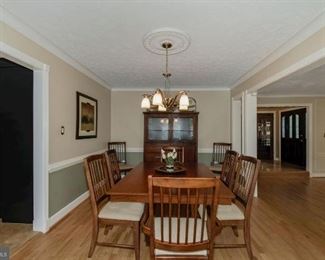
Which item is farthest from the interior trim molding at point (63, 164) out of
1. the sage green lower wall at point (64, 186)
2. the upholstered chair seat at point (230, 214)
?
the upholstered chair seat at point (230, 214)

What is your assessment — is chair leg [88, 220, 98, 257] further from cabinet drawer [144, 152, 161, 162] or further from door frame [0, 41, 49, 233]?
cabinet drawer [144, 152, 161, 162]

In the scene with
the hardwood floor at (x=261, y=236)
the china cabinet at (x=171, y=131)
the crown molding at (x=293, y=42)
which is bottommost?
the hardwood floor at (x=261, y=236)

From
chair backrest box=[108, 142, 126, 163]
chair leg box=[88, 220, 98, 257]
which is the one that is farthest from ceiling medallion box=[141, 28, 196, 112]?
chair backrest box=[108, 142, 126, 163]

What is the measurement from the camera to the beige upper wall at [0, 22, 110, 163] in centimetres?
251

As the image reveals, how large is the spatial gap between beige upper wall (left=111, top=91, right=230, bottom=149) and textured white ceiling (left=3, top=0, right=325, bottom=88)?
1910 mm

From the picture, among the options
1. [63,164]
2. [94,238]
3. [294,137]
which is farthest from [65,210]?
[294,137]

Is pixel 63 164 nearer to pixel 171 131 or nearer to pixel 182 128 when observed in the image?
pixel 171 131

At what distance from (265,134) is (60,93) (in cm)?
813

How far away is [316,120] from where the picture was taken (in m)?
6.62

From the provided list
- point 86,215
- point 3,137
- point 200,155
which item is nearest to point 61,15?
point 3,137

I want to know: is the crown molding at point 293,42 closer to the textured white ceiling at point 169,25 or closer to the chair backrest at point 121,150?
the textured white ceiling at point 169,25

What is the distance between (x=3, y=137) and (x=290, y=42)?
3.67 m

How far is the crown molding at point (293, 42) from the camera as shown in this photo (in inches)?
89.6

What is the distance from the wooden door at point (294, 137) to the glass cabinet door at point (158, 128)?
177 inches
